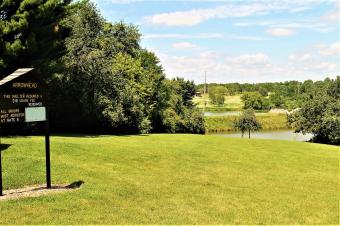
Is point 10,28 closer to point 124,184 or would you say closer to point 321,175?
point 124,184

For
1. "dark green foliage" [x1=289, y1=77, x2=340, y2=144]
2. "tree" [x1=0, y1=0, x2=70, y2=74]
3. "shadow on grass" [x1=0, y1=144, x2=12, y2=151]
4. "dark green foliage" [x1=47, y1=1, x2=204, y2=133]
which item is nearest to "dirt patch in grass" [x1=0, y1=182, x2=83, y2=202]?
"shadow on grass" [x1=0, y1=144, x2=12, y2=151]

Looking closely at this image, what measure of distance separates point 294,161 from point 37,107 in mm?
18426

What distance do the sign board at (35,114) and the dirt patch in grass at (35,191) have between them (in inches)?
95.3

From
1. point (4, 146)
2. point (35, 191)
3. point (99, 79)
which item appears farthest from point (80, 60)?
point (35, 191)

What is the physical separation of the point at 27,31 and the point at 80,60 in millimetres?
11361

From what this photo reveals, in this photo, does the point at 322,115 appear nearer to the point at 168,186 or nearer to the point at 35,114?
the point at 168,186

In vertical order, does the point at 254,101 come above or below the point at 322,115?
above

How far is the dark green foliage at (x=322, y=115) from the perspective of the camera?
6550cm

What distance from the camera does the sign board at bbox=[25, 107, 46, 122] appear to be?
14.5 meters

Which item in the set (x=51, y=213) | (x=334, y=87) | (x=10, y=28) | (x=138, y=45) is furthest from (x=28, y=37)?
(x=334, y=87)

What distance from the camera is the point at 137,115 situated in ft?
154

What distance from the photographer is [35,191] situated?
47.2 ft

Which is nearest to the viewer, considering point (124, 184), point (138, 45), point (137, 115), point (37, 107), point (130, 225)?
point (130, 225)

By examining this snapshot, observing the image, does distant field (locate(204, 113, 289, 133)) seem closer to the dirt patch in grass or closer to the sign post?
the dirt patch in grass
